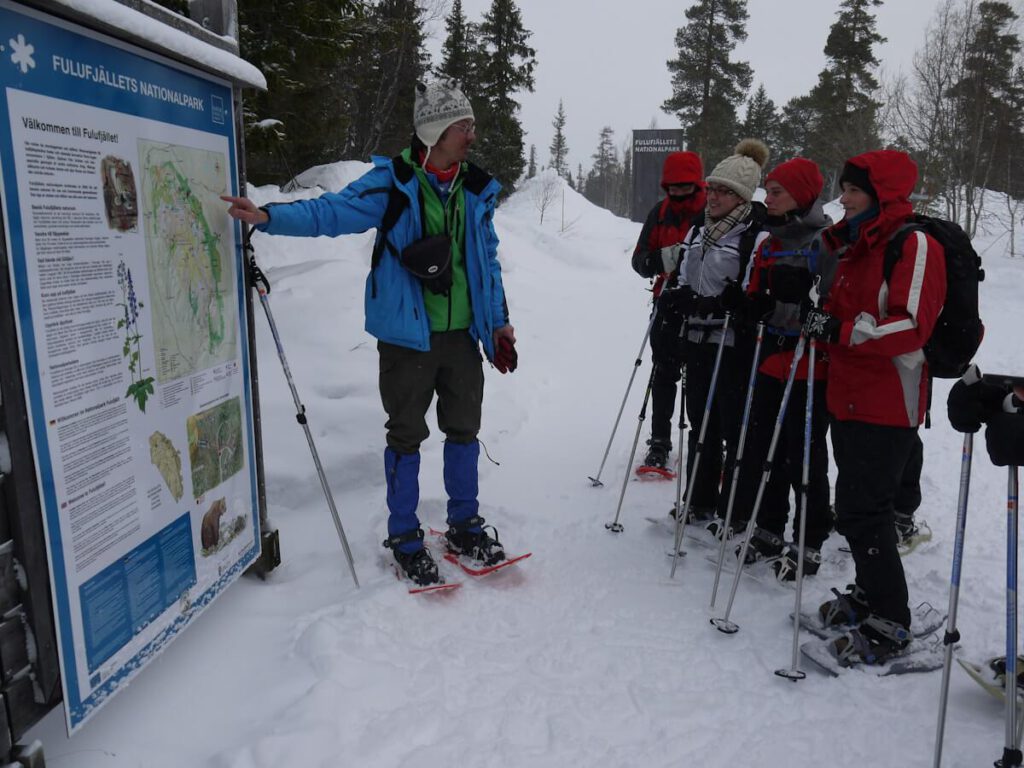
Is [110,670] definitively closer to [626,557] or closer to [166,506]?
[166,506]

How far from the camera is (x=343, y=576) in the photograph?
366cm

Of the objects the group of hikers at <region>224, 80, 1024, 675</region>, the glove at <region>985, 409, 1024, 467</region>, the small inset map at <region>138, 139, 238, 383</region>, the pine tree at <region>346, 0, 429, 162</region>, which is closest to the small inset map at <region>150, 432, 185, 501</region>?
the small inset map at <region>138, 139, 238, 383</region>

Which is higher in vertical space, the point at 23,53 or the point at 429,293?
the point at 23,53

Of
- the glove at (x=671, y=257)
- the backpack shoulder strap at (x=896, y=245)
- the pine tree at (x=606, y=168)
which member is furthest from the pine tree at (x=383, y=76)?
the pine tree at (x=606, y=168)

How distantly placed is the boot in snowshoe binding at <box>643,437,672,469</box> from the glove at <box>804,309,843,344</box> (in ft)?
8.38

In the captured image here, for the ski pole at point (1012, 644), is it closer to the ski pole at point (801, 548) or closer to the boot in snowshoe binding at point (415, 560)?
the ski pole at point (801, 548)

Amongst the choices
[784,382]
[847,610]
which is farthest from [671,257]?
[847,610]

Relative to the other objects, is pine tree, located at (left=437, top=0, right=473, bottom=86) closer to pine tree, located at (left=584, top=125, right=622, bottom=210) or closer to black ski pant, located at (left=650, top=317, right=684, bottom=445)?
black ski pant, located at (left=650, top=317, right=684, bottom=445)

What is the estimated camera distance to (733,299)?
3.80 m

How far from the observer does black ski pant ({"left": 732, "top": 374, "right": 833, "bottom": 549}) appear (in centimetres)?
375

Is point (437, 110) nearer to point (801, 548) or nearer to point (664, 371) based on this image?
point (801, 548)

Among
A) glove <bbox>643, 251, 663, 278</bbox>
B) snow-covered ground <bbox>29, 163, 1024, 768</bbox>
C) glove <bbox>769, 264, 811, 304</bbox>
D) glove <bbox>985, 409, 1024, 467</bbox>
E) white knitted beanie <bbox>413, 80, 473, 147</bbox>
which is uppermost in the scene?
white knitted beanie <bbox>413, 80, 473, 147</bbox>

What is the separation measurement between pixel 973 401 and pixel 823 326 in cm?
71

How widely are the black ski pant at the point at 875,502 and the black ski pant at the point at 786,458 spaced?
576mm
